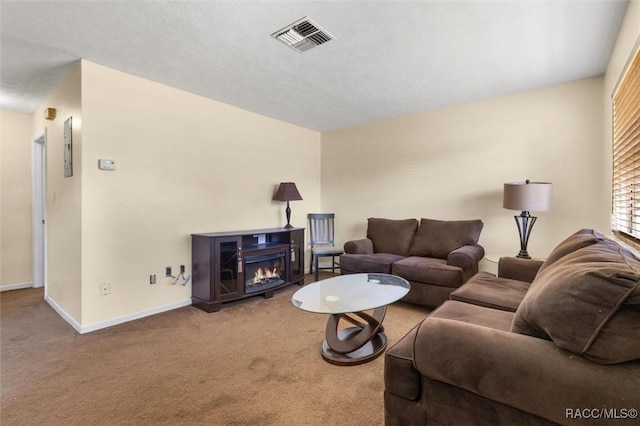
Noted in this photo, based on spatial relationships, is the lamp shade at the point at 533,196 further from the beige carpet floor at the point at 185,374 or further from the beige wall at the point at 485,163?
the beige carpet floor at the point at 185,374

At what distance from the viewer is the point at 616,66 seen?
230cm

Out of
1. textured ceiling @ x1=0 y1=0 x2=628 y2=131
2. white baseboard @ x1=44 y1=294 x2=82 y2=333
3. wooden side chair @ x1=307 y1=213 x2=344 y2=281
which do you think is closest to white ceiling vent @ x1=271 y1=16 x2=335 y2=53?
textured ceiling @ x1=0 y1=0 x2=628 y2=131

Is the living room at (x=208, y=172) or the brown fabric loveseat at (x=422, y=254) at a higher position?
the living room at (x=208, y=172)

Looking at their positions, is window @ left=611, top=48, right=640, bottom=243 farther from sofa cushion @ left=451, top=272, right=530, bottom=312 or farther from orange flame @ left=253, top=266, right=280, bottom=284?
orange flame @ left=253, top=266, right=280, bottom=284

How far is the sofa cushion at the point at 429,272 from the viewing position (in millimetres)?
2861

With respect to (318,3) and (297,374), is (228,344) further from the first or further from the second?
(318,3)

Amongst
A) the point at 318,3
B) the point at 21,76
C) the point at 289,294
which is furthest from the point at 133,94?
the point at 289,294

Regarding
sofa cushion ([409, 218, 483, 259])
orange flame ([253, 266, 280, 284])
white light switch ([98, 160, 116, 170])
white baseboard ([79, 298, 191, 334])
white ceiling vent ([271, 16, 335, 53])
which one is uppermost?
white ceiling vent ([271, 16, 335, 53])

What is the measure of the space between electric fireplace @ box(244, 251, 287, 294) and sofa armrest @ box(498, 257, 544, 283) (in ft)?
8.18

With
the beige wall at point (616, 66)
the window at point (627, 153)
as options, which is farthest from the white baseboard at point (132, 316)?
the beige wall at point (616, 66)

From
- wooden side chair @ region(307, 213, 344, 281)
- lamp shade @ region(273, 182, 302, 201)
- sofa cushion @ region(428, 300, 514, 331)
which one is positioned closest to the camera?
sofa cushion @ region(428, 300, 514, 331)

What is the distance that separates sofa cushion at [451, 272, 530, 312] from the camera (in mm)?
1889

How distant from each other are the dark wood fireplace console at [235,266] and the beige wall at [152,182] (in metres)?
0.23

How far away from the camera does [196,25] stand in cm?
209
